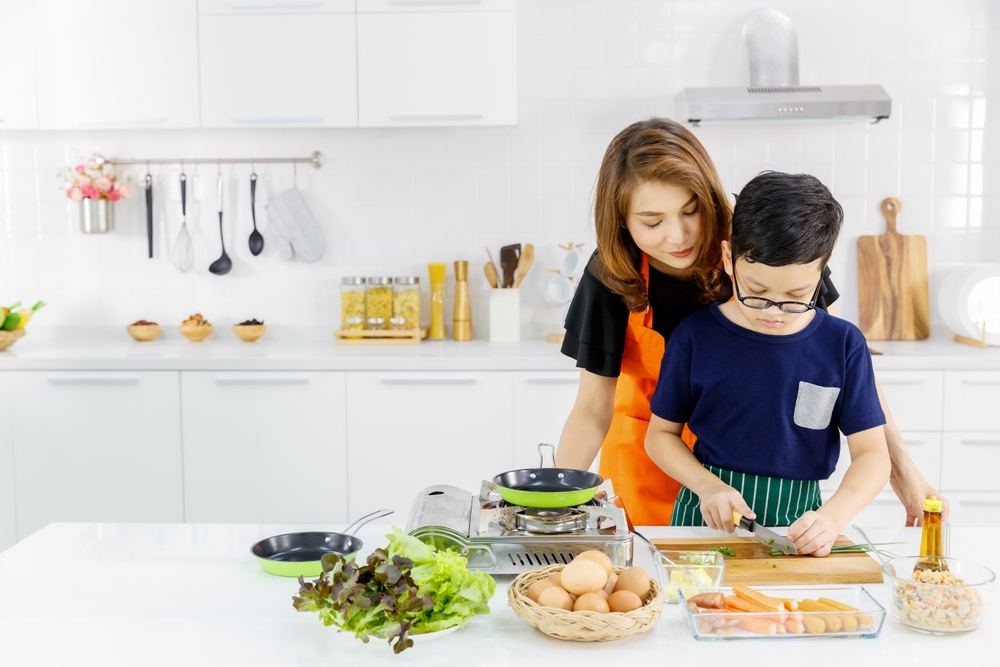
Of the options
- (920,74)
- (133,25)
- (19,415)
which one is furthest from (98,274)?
(920,74)

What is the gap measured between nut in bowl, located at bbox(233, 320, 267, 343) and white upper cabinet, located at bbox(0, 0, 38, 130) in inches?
39.9

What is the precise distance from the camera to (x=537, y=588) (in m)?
1.09

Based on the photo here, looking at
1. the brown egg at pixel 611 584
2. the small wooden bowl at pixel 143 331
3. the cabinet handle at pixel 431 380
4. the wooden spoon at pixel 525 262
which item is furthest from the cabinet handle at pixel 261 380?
the brown egg at pixel 611 584

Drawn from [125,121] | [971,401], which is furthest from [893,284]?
[125,121]

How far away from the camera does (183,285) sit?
354 centimetres

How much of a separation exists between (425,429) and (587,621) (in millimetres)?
1954

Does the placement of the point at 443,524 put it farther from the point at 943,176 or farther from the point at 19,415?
the point at 943,176

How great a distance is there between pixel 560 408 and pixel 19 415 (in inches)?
71.7

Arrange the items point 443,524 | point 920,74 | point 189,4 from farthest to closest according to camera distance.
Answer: point 920,74
point 189,4
point 443,524

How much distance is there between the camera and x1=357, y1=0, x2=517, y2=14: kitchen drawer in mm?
3051

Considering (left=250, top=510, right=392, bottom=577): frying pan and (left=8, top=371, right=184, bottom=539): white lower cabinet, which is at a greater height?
(left=250, top=510, right=392, bottom=577): frying pan

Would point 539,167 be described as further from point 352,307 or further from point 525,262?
point 352,307

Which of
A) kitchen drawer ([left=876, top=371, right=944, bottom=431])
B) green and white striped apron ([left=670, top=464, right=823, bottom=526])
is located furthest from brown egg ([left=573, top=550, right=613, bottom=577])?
kitchen drawer ([left=876, top=371, right=944, bottom=431])

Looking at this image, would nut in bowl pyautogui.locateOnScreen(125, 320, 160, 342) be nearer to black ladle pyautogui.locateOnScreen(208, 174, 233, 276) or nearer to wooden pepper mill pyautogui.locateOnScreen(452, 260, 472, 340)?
black ladle pyautogui.locateOnScreen(208, 174, 233, 276)
